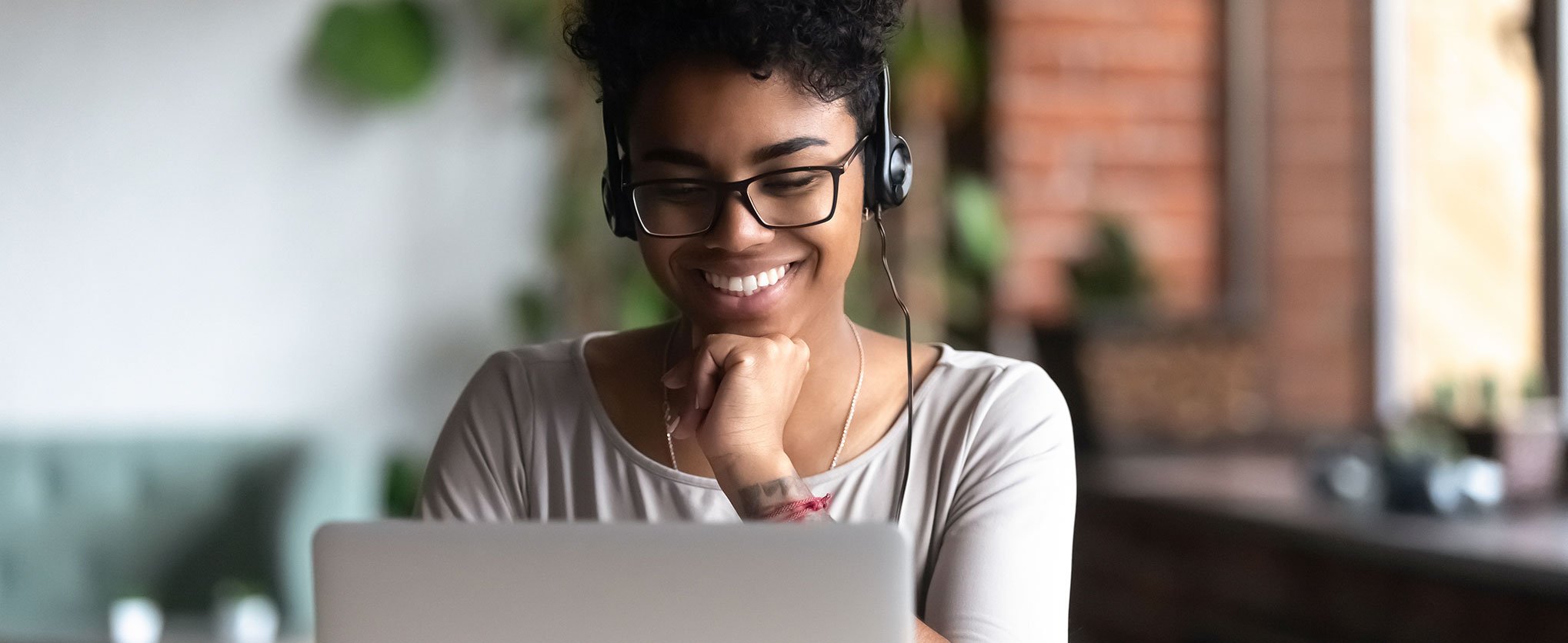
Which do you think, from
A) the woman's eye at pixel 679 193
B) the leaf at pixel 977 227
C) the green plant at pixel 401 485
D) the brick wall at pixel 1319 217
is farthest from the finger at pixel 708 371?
the green plant at pixel 401 485

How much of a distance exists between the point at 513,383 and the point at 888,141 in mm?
358

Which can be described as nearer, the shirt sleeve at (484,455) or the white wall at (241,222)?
the shirt sleeve at (484,455)

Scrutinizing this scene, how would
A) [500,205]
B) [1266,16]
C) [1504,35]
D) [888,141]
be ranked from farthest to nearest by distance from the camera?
[500,205] < [1266,16] < [1504,35] < [888,141]

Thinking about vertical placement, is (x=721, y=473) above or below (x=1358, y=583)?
above

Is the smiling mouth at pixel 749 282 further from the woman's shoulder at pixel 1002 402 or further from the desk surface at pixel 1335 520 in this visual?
the desk surface at pixel 1335 520

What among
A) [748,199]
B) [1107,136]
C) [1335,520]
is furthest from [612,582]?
[1107,136]

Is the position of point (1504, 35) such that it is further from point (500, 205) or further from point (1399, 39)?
point (500, 205)

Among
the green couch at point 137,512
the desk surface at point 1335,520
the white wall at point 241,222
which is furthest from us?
the white wall at point 241,222

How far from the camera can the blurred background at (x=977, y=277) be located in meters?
2.48

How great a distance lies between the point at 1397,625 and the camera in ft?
6.33

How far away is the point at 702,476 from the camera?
1.12 metres

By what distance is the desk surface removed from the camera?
5.74 feet

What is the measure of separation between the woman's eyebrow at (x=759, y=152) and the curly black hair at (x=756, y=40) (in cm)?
4

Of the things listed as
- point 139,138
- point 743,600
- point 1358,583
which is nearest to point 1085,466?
point 1358,583
